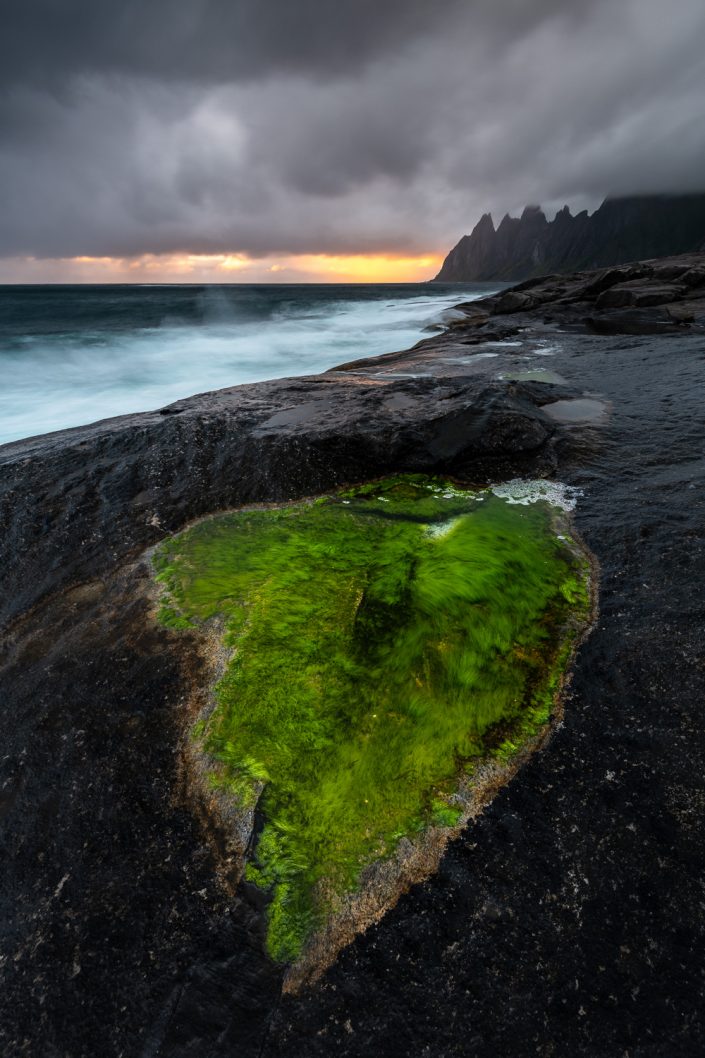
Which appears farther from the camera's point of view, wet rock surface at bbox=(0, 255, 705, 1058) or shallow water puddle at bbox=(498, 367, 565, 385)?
shallow water puddle at bbox=(498, 367, 565, 385)

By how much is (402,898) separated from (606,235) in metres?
187

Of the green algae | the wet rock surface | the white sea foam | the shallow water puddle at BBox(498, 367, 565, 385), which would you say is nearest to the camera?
the wet rock surface

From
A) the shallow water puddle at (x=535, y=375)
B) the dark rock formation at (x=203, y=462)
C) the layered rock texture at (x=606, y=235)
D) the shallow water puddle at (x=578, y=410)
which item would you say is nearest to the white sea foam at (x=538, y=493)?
the dark rock formation at (x=203, y=462)

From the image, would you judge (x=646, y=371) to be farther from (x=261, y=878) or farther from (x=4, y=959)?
(x=4, y=959)

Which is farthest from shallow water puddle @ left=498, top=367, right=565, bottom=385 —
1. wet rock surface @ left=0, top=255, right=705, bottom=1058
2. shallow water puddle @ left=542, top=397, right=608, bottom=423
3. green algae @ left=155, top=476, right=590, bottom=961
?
green algae @ left=155, top=476, right=590, bottom=961

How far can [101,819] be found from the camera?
2312 mm

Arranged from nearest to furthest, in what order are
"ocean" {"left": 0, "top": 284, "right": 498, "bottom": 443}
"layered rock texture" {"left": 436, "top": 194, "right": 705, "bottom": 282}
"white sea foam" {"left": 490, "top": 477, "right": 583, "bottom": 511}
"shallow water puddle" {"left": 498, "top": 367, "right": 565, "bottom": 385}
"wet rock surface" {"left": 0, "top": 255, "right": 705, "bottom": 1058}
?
"wet rock surface" {"left": 0, "top": 255, "right": 705, "bottom": 1058}, "white sea foam" {"left": 490, "top": 477, "right": 583, "bottom": 511}, "shallow water puddle" {"left": 498, "top": 367, "right": 565, "bottom": 385}, "ocean" {"left": 0, "top": 284, "right": 498, "bottom": 443}, "layered rock texture" {"left": 436, "top": 194, "right": 705, "bottom": 282}

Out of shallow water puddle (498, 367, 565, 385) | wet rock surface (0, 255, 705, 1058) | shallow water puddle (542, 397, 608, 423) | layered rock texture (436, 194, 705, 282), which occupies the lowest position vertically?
wet rock surface (0, 255, 705, 1058)

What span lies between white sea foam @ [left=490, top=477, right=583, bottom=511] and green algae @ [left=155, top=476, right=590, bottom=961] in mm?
112

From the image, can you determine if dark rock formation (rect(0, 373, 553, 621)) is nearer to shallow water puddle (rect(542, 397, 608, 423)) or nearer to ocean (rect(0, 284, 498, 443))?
shallow water puddle (rect(542, 397, 608, 423))

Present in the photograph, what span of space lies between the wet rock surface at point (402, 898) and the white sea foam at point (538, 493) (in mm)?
278

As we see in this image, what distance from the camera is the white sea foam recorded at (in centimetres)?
437

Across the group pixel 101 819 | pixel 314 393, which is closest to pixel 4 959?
pixel 101 819

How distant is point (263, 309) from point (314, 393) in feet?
158
